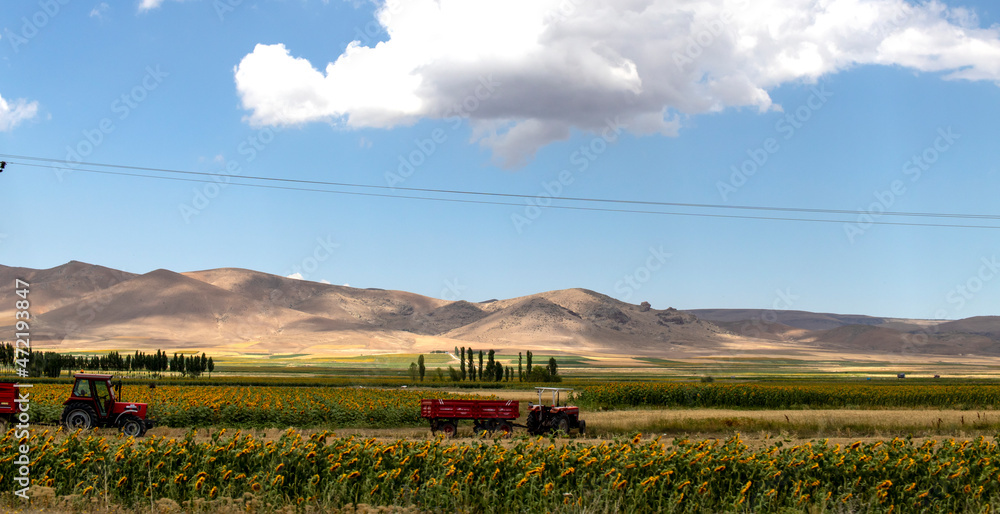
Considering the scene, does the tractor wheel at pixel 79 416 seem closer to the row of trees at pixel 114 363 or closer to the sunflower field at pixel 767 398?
the sunflower field at pixel 767 398

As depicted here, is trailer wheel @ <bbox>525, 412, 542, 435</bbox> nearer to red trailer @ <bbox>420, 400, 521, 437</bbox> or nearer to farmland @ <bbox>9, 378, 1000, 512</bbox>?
red trailer @ <bbox>420, 400, 521, 437</bbox>

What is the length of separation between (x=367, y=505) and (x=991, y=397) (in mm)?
54341

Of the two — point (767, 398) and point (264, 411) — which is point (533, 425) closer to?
point (264, 411)

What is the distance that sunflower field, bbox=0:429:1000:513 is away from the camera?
13.2 meters

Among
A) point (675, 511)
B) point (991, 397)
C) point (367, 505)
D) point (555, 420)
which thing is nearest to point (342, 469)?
point (367, 505)

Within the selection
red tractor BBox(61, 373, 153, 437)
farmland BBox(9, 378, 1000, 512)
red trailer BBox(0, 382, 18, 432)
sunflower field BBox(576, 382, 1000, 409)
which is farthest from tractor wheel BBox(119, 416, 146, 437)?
sunflower field BBox(576, 382, 1000, 409)

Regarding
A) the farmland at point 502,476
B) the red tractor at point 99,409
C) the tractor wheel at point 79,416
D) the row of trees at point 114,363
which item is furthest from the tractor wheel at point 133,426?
the row of trees at point 114,363

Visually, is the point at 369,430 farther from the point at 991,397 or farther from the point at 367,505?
the point at 991,397

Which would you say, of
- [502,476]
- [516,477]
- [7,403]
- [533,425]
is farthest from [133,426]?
[516,477]

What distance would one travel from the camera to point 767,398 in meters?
48.6

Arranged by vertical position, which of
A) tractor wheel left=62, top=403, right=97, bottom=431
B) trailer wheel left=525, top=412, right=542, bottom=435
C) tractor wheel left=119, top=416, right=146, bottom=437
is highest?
tractor wheel left=62, top=403, right=97, bottom=431

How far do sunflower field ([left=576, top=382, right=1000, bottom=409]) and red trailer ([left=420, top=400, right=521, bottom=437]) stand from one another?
19356mm

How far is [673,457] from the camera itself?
548 inches

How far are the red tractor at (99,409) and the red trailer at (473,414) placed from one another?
10515 millimetres
